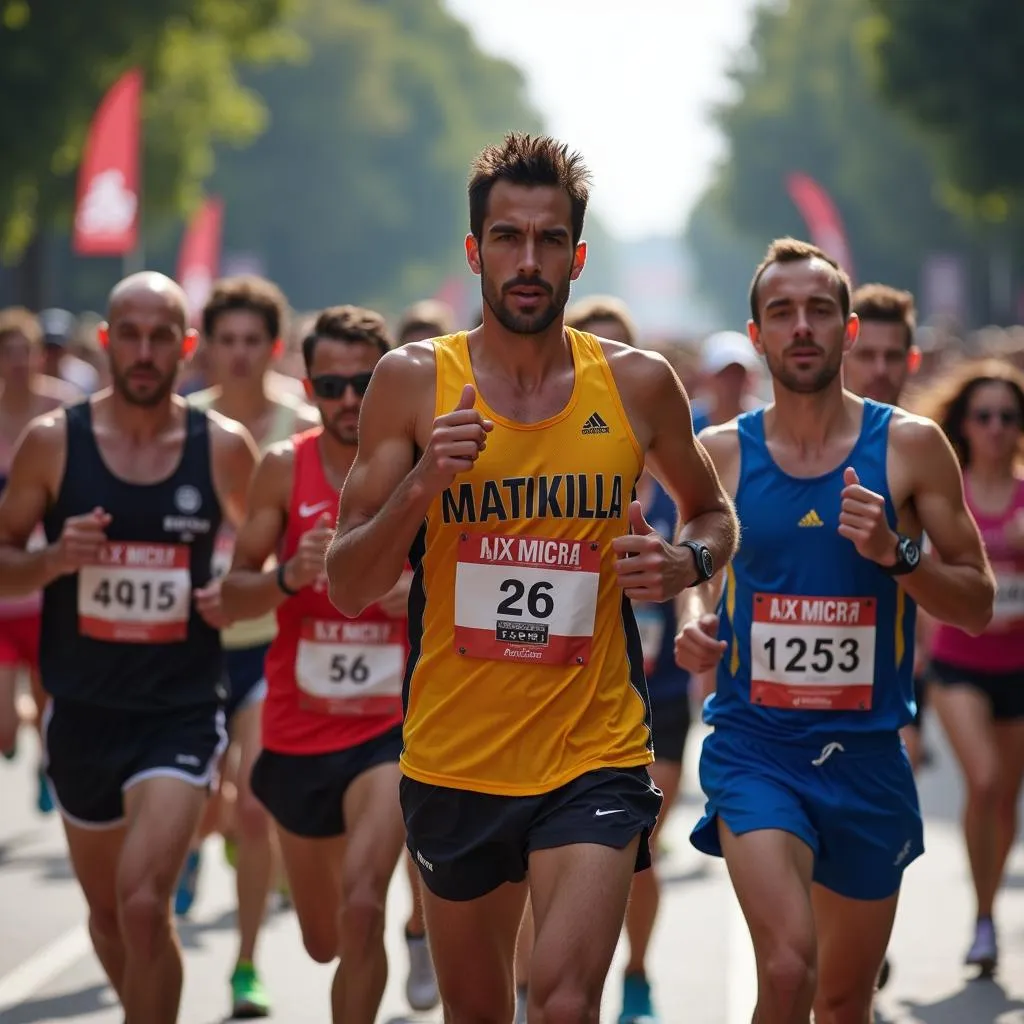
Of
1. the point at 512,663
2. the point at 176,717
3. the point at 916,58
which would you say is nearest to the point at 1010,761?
the point at 176,717

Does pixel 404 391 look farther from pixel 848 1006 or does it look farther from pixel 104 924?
pixel 104 924

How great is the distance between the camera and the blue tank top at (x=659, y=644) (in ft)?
28.7

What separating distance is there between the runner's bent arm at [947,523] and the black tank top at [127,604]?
7.37 feet

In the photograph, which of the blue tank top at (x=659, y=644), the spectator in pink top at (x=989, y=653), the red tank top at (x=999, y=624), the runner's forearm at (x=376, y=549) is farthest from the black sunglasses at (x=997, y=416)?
the runner's forearm at (x=376, y=549)

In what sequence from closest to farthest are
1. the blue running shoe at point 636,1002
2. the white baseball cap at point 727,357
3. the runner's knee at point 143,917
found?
the runner's knee at point 143,917 → the blue running shoe at point 636,1002 → the white baseball cap at point 727,357

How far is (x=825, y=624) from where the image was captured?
6230mm

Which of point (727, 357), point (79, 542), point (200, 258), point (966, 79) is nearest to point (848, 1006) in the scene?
point (79, 542)

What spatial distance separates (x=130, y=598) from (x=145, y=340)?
792 millimetres

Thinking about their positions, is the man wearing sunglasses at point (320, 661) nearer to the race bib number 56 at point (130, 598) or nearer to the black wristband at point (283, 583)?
the black wristband at point (283, 583)

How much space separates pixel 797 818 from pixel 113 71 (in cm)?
2671

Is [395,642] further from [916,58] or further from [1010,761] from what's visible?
[916,58]

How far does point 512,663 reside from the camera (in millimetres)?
5246

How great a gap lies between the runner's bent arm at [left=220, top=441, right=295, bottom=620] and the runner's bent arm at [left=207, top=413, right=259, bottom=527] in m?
0.10

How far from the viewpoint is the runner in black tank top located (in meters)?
6.96
